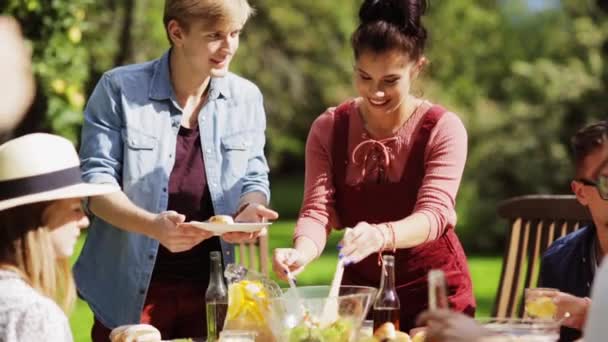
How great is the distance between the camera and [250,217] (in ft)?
13.6

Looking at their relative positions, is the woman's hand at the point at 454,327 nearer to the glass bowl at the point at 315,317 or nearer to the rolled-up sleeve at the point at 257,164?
the glass bowl at the point at 315,317

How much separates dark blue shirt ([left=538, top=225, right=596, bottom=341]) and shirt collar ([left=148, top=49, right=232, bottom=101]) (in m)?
1.40

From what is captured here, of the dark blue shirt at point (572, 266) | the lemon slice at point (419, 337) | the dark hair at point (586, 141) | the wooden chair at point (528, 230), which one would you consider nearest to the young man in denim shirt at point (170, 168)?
the lemon slice at point (419, 337)

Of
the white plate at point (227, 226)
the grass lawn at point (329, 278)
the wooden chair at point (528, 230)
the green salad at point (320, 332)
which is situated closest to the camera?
the green salad at point (320, 332)

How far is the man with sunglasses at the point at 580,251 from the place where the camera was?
11.2ft

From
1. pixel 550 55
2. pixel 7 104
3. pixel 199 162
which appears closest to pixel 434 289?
pixel 199 162

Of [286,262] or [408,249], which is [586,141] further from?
[286,262]

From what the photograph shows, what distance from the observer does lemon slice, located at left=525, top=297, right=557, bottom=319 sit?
3486 mm

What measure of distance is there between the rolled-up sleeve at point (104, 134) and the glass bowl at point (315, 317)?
1026mm

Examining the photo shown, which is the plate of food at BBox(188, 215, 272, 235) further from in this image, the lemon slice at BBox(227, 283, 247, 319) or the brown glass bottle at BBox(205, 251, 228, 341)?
the lemon slice at BBox(227, 283, 247, 319)

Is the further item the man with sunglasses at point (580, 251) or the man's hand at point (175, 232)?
the man's hand at point (175, 232)

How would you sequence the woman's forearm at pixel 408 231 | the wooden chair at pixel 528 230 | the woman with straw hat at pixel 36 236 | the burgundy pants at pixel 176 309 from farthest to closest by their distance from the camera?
the wooden chair at pixel 528 230 < the burgundy pants at pixel 176 309 < the woman's forearm at pixel 408 231 < the woman with straw hat at pixel 36 236

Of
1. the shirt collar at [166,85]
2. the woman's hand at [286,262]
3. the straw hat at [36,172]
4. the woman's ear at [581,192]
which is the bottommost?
the woman's hand at [286,262]

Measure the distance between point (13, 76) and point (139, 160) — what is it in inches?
126
